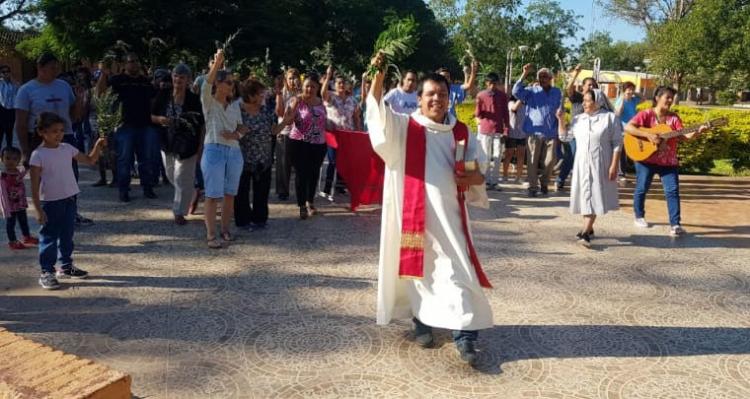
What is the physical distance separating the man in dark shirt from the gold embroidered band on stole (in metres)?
5.32

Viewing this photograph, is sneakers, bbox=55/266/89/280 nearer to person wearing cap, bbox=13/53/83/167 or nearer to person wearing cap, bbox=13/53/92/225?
person wearing cap, bbox=13/53/83/167

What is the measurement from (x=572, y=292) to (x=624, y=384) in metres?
1.58

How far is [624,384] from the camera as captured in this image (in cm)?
357

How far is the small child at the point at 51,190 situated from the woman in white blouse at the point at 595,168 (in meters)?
4.98

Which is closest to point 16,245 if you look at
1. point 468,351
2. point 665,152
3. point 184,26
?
point 468,351

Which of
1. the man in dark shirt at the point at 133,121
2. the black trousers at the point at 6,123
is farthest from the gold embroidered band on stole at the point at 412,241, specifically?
the black trousers at the point at 6,123

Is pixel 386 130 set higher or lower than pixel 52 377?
higher

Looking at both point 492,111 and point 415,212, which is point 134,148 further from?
point 415,212

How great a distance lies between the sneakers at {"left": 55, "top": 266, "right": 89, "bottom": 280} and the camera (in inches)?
202

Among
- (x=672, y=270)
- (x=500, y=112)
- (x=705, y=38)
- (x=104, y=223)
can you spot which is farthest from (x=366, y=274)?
(x=705, y=38)

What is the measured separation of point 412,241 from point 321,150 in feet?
13.2

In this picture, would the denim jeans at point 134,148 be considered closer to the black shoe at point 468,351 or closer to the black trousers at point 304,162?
the black trousers at point 304,162

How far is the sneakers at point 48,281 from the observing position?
16.0 feet

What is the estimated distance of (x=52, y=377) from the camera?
8.91 feet
